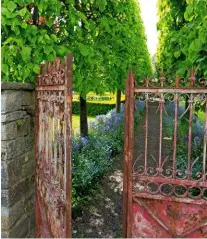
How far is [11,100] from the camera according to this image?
316 cm

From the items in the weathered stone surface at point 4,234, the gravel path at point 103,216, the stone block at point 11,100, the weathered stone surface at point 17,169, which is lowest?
the gravel path at point 103,216

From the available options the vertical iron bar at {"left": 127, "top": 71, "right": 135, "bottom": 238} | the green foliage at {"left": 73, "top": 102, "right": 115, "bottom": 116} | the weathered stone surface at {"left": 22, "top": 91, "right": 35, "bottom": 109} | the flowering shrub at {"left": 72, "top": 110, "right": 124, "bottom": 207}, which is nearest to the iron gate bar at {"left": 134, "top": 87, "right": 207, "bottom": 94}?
the vertical iron bar at {"left": 127, "top": 71, "right": 135, "bottom": 238}

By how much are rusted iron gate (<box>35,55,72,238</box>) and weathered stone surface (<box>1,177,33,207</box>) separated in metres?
0.17

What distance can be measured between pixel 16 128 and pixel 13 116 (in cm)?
16

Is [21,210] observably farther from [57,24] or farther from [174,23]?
[174,23]

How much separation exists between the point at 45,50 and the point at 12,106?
33.1 inches

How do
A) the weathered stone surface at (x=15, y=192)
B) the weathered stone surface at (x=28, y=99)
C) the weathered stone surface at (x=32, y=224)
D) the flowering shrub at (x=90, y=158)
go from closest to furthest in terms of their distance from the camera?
the weathered stone surface at (x=15, y=192) < the weathered stone surface at (x=28, y=99) < the weathered stone surface at (x=32, y=224) < the flowering shrub at (x=90, y=158)

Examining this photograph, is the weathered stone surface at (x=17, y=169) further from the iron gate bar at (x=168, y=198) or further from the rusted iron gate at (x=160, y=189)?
the iron gate bar at (x=168, y=198)

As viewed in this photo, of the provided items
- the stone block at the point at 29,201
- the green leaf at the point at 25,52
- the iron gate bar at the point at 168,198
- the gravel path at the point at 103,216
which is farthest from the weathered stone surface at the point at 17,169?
the gravel path at the point at 103,216

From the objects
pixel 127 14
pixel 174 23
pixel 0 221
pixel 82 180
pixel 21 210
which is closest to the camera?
pixel 0 221

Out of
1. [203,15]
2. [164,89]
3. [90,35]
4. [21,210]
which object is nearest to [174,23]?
[90,35]

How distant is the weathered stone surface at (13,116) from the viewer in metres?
3.04

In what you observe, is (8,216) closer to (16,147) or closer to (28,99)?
(16,147)

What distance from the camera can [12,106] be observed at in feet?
10.5
